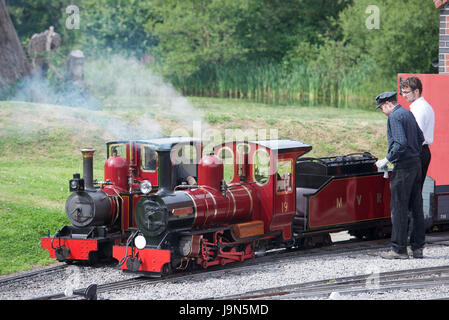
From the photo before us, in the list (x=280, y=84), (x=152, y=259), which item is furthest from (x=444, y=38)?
(x=280, y=84)

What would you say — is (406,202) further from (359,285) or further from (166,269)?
(166,269)

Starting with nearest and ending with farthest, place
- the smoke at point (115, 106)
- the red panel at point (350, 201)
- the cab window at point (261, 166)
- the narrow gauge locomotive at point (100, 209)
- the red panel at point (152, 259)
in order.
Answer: the red panel at point (152, 259) < the narrow gauge locomotive at point (100, 209) < the cab window at point (261, 166) < the red panel at point (350, 201) < the smoke at point (115, 106)

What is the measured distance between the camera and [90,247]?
1164 centimetres

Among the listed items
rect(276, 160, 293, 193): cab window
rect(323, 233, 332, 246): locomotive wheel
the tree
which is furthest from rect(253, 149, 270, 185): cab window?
the tree

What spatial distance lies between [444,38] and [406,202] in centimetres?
595

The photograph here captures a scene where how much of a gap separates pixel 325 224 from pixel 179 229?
3.22 meters

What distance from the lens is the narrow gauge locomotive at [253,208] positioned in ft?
35.5

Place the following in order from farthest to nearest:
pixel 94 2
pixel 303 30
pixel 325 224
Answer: pixel 94 2 < pixel 303 30 < pixel 325 224

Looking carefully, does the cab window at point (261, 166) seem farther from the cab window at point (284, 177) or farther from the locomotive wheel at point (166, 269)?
the locomotive wheel at point (166, 269)

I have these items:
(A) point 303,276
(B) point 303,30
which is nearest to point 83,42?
(B) point 303,30

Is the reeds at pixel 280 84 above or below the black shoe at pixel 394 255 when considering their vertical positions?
above

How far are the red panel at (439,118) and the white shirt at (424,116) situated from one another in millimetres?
2021

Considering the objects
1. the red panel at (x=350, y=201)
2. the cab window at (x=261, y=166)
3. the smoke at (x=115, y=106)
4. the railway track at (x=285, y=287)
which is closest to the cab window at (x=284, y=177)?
the cab window at (x=261, y=166)
